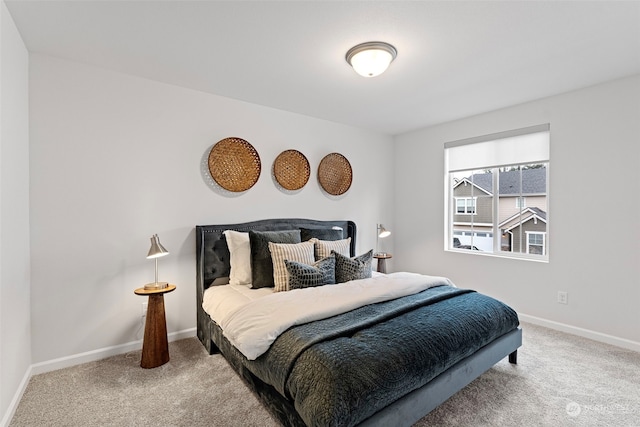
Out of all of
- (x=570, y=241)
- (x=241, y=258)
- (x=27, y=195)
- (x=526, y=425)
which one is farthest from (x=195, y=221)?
(x=570, y=241)

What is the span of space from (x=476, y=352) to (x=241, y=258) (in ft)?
6.68

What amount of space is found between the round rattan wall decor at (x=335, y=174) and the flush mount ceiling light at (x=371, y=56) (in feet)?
5.71

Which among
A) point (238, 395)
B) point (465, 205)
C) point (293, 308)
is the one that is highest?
point (465, 205)

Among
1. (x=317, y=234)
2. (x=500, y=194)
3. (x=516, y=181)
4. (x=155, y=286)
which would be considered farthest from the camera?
(x=500, y=194)

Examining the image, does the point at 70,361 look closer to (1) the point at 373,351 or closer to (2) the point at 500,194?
(1) the point at 373,351

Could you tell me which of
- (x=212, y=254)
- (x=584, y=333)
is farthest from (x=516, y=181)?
(x=212, y=254)

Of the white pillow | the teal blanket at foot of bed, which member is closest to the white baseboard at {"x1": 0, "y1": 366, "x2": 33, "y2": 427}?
the teal blanket at foot of bed

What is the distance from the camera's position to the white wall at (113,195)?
7.79 feet

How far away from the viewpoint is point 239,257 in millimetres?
2936

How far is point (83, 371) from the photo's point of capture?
2.37 metres

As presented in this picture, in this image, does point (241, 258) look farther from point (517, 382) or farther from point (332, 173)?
point (517, 382)

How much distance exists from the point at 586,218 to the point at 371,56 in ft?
8.59

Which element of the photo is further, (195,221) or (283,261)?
Answer: (195,221)

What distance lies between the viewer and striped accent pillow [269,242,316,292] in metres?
2.67
